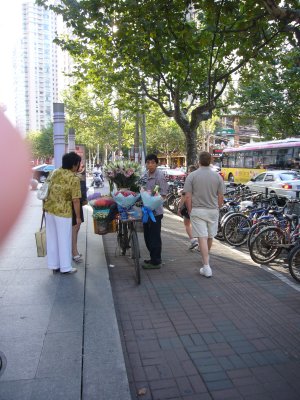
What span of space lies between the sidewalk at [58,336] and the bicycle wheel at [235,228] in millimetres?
2977

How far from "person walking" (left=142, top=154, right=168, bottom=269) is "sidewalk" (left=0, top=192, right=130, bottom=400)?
31.1 inches

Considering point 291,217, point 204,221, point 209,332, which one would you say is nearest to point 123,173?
point 204,221

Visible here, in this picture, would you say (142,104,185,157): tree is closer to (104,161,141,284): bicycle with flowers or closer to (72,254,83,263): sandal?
(104,161,141,284): bicycle with flowers

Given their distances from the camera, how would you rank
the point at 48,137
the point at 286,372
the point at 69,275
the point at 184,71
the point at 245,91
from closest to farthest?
the point at 286,372, the point at 69,275, the point at 184,71, the point at 245,91, the point at 48,137

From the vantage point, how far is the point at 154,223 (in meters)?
5.70

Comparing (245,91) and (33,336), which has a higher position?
(245,91)

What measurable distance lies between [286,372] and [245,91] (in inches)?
668

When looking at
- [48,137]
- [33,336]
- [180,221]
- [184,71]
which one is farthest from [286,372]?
[48,137]

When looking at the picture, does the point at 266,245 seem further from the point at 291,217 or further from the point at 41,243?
the point at 41,243

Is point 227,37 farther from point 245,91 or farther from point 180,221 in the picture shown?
point 245,91

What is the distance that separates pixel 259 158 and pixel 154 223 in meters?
18.4

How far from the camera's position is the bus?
1978 cm

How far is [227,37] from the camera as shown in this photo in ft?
30.6

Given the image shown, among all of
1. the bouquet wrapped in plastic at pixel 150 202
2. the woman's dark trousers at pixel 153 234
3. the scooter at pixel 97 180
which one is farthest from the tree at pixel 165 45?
the scooter at pixel 97 180
